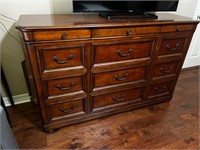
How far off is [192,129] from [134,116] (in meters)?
0.58

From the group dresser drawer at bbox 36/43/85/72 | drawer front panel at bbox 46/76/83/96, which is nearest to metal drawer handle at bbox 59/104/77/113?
drawer front panel at bbox 46/76/83/96

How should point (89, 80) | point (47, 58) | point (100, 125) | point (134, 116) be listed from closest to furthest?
1. point (47, 58)
2. point (89, 80)
3. point (100, 125)
4. point (134, 116)

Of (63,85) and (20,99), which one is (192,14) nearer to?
(63,85)

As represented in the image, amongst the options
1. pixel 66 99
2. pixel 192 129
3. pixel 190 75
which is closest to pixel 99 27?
pixel 66 99

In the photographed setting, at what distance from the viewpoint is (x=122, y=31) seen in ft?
3.84

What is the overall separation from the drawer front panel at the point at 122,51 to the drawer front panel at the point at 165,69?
232mm

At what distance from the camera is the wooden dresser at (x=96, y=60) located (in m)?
1.04

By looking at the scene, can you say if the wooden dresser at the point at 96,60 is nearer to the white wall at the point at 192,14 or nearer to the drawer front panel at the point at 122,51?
the drawer front panel at the point at 122,51

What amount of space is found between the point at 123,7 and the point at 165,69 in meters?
0.76

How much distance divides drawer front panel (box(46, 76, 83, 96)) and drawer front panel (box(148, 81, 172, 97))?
815 millimetres

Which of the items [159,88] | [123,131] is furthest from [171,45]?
[123,131]

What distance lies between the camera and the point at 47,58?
1.08m

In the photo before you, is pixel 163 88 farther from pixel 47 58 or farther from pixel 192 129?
pixel 47 58

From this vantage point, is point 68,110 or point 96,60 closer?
point 96,60
